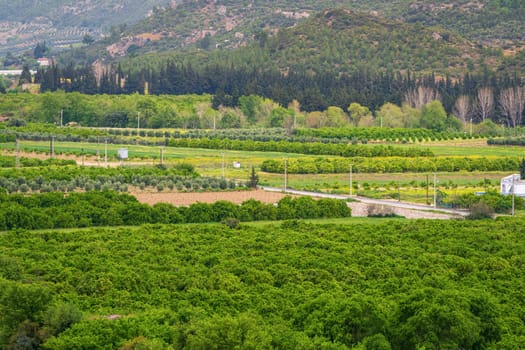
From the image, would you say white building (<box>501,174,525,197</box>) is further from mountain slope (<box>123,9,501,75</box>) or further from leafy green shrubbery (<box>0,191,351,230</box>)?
mountain slope (<box>123,9,501,75</box>)

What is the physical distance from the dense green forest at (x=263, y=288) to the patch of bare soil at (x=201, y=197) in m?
13.1

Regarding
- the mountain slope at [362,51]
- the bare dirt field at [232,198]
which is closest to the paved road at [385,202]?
the bare dirt field at [232,198]

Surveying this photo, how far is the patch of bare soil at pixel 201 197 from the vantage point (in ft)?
216

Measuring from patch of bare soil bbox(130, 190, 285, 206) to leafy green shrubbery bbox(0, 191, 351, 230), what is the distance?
11.8 ft

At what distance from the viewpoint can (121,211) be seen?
5853cm

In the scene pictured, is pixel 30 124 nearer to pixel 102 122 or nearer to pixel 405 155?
pixel 102 122

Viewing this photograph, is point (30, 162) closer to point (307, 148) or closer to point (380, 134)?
point (307, 148)

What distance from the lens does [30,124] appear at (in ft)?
393

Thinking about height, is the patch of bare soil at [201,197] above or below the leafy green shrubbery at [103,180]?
below

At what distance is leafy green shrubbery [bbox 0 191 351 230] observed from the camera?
184 feet

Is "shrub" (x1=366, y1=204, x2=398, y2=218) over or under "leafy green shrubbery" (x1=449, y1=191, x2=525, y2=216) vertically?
under

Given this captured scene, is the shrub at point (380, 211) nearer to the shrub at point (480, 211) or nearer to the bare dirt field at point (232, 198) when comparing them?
the bare dirt field at point (232, 198)

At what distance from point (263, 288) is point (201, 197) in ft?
Answer: 97.8

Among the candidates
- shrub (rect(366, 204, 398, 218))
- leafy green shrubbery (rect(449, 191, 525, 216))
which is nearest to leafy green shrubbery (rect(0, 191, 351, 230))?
shrub (rect(366, 204, 398, 218))
